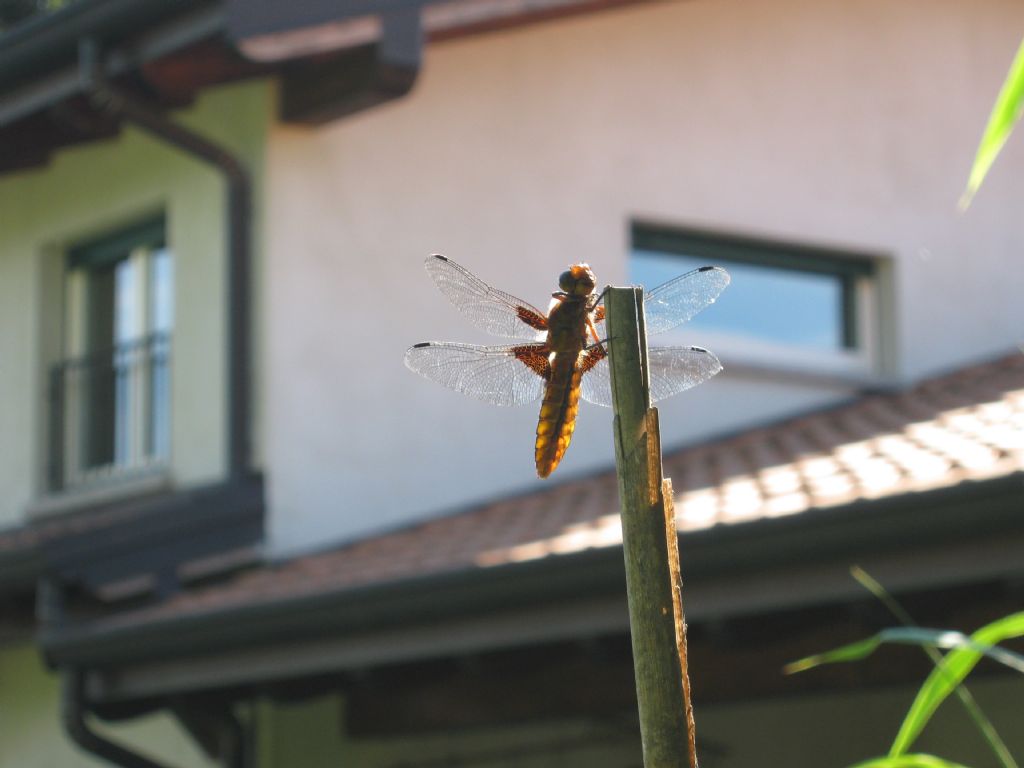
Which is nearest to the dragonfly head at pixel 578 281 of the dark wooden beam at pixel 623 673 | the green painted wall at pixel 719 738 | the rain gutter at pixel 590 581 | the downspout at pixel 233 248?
the rain gutter at pixel 590 581

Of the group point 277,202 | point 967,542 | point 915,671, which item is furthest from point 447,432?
point 967,542

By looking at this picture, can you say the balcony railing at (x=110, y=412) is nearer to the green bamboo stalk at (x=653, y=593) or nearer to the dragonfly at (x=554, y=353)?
the dragonfly at (x=554, y=353)

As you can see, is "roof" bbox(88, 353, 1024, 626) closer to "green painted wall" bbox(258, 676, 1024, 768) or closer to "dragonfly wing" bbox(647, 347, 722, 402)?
"green painted wall" bbox(258, 676, 1024, 768)

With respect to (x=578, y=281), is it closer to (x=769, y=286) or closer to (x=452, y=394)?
(x=452, y=394)

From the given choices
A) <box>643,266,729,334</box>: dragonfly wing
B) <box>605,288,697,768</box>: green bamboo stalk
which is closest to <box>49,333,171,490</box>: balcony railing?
<box>643,266,729,334</box>: dragonfly wing

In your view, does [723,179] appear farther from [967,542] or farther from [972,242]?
[967,542]
